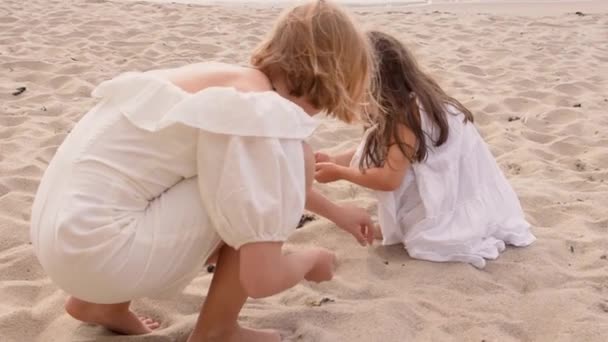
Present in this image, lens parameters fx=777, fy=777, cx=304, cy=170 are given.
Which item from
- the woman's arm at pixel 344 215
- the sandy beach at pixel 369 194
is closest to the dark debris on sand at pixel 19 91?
the sandy beach at pixel 369 194

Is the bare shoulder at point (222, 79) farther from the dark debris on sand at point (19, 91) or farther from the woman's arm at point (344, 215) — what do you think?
the dark debris on sand at point (19, 91)

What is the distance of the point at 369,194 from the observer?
2.88 m

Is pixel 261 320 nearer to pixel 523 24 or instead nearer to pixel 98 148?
pixel 98 148

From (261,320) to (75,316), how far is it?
0.46 m

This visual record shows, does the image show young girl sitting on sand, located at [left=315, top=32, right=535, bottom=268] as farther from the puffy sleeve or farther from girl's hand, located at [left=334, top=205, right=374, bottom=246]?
the puffy sleeve

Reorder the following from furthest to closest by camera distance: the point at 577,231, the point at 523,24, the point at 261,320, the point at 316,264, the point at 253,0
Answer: the point at 253,0 < the point at 523,24 < the point at 577,231 < the point at 261,320 < the point at 316,264

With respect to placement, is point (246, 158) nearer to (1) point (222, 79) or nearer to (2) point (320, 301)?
(1) point (222, 79)

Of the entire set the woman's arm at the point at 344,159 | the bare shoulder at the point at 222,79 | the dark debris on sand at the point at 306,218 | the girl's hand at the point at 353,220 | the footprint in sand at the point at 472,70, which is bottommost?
the footprint in sand at the point at 472,70

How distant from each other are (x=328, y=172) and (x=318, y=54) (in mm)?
795

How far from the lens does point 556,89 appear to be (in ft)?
13.7

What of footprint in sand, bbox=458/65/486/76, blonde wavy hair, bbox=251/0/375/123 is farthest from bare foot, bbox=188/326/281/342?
footprint in sand, bbox=458/65/486/76

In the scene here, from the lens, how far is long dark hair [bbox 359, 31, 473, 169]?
2244mm

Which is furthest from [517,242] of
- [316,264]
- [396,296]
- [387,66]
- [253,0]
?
[253,0]

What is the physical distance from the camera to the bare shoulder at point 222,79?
1663 mm
